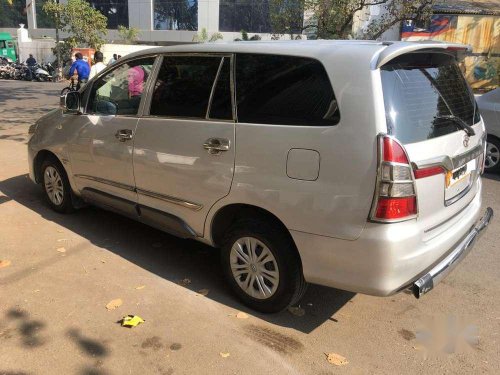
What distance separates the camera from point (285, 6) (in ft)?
44.4

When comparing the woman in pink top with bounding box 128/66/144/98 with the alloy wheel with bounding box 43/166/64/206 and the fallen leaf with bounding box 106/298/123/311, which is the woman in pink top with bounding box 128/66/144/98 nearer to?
the alloy wheel with bounding box 43/166/64/206

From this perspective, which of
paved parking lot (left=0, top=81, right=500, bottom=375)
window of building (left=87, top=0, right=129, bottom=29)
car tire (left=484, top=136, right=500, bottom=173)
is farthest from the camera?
window of building (left=87, top=0, right=129, bottom=29)

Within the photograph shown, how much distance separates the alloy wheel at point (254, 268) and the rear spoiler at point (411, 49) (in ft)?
4.57

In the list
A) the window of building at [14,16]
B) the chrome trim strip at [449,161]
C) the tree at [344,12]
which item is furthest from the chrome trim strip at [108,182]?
the window of building at [14,16]

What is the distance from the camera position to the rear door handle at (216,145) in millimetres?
3324

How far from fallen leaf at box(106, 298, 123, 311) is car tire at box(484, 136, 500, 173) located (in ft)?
21.4

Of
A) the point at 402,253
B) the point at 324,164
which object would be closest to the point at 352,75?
the point at 324,164

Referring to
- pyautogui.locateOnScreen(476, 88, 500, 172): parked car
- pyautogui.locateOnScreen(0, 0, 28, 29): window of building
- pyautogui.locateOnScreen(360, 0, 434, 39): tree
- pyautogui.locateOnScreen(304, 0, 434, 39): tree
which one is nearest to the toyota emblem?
pyautogui.locateOnScreen(476, 88, 500, 172): parked car

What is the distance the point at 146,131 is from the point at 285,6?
35.6 ft

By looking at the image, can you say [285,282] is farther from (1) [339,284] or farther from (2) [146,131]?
(2) [146,131]

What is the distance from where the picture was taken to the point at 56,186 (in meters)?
5.24

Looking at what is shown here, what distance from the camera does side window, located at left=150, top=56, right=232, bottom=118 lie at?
348cm

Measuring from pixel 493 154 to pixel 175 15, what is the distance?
44.8m

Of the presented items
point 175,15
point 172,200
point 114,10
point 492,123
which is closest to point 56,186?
point 172,200
